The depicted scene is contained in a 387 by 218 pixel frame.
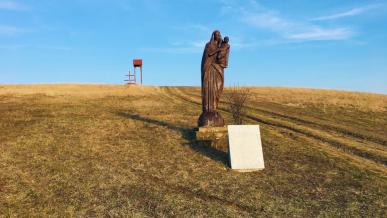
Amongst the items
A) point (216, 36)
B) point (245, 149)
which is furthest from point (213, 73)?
point (245, 149)

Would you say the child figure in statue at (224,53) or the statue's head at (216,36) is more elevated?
the statue's head at (216,36)

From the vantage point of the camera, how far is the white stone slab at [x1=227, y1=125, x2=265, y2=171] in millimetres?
15641

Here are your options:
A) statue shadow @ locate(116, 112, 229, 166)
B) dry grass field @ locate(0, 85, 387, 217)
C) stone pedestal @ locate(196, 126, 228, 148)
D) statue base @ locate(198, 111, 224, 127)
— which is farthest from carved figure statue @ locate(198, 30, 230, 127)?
dry grass field @ locate(0, 85, 387, 217)

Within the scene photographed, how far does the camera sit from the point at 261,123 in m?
26.1

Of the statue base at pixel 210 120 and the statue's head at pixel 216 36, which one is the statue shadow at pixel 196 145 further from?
the statue's head at pixel 216 36

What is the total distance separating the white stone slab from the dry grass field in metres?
0.47

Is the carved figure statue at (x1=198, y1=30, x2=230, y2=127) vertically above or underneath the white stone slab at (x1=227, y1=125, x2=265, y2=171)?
above

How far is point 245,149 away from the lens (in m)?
16.1

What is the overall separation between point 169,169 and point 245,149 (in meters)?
3.35

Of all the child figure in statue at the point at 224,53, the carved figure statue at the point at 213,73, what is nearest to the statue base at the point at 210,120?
the carved figure statue at the point at 213,73

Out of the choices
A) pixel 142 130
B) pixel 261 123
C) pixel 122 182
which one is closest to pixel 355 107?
pixel 261 123

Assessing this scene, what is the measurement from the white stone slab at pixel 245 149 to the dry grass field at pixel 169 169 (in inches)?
18.4

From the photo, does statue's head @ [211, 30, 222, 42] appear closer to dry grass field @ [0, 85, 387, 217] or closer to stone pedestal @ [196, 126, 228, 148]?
stone pedestal @ [196, 126, 228, 148]

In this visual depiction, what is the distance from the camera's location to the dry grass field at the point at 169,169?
1213 centimetres
